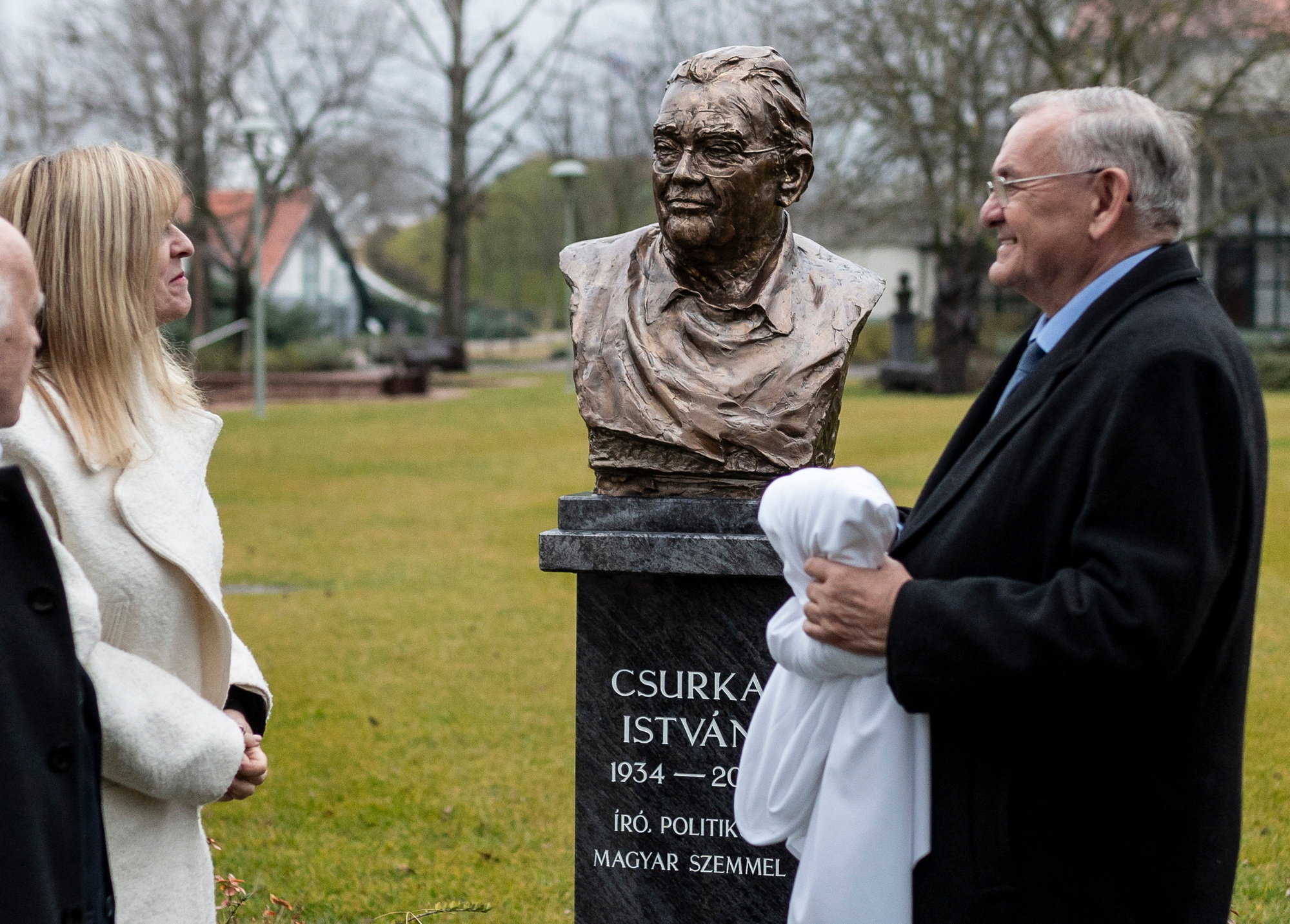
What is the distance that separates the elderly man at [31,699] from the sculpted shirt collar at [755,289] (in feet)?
8.33

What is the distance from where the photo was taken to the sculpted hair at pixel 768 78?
409cm

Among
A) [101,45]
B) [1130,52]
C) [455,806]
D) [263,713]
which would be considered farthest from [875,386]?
[263,713]

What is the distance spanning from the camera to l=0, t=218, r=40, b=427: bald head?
1980 millimetres

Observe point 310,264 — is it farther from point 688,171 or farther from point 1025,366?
point 1025,366

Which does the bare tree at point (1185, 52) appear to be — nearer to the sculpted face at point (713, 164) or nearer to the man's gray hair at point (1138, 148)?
the sculpted face at point (713, 164)

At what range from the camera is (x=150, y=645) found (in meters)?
2.50

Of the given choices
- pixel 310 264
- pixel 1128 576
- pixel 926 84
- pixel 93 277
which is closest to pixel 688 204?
pixel 93 277

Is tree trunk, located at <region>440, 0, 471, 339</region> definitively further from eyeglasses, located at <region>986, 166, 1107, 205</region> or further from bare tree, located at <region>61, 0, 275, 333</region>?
eyeglasses, located at <region>986, 166, 1107, 205</region>

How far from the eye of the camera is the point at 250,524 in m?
12.5

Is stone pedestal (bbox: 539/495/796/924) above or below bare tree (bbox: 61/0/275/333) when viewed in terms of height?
below

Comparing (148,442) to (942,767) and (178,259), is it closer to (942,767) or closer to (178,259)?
(178,259)

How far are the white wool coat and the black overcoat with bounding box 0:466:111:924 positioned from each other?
0.26 meters

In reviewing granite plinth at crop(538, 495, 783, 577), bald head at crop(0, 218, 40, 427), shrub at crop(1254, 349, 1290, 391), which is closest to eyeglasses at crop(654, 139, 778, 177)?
granite plinth at crop(538, 495, 783, 577)

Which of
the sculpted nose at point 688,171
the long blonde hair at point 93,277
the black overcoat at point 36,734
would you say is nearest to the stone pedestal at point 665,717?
the sculpted nose at point 688,171
